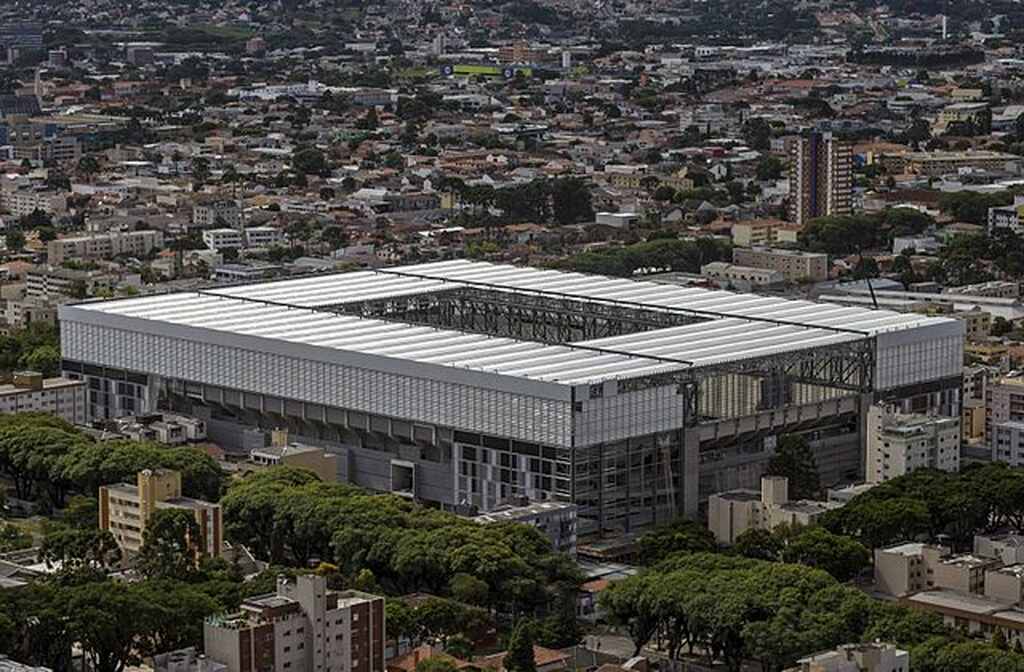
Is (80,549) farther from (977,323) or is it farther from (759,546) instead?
(977,323)

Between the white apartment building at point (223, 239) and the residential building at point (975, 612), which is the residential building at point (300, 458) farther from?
the white apartment building at point (223, 239)

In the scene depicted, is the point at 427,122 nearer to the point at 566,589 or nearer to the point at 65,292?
the point at 65,292

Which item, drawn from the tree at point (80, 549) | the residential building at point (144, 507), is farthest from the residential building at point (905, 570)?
the tree at point (80, 549)

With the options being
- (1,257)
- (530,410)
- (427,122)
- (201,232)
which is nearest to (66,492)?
(530,410)

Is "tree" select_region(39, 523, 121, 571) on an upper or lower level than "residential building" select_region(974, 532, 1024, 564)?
upper

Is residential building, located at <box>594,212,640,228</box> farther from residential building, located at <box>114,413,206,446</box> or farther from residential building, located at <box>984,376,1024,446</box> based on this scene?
residential building, located at <box>114,413,206,446</box>

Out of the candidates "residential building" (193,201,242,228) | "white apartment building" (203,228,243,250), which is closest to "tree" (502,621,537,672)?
"white apartment building" (203,228,243,250)
